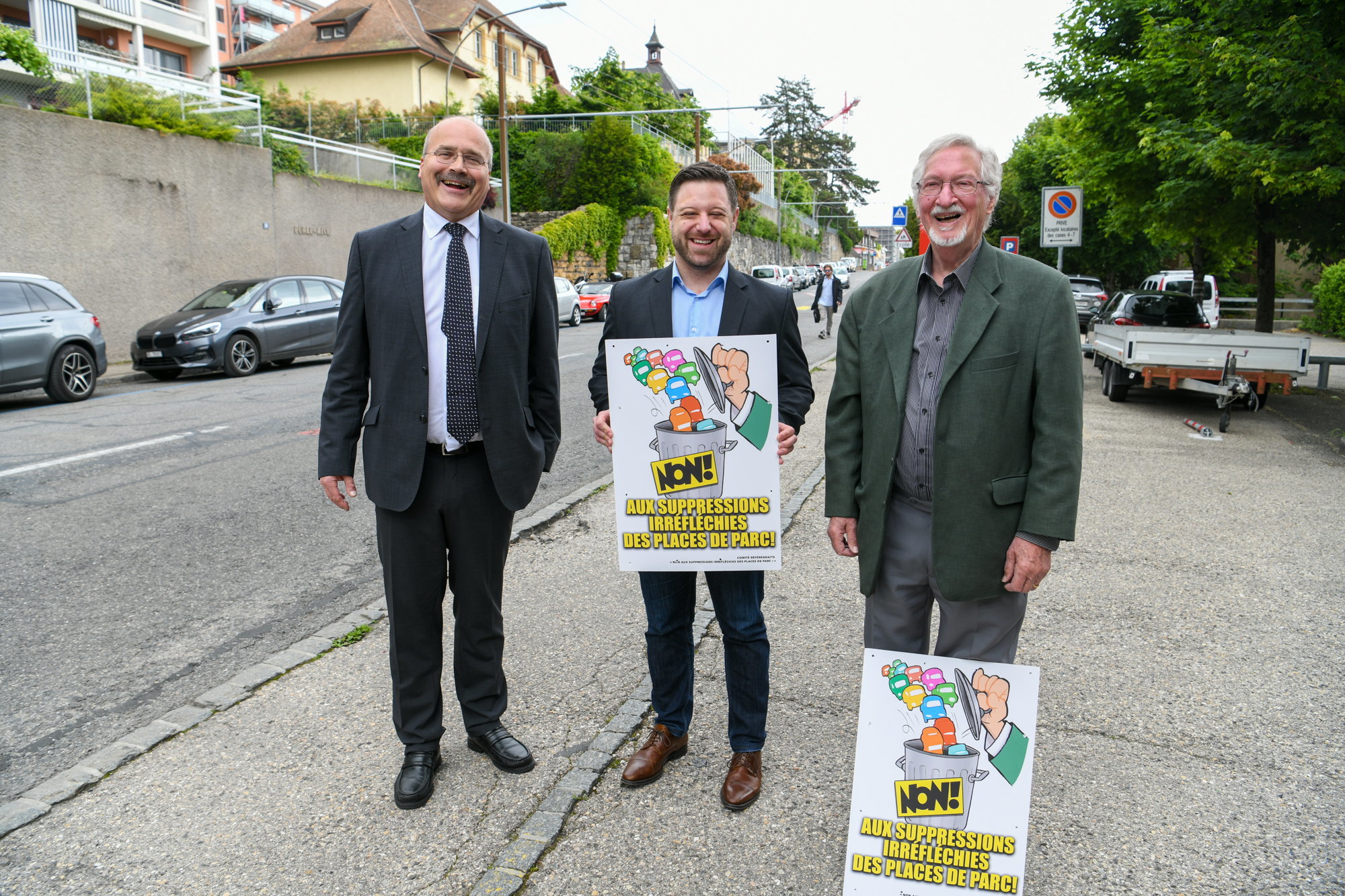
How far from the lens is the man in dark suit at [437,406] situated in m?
3.14

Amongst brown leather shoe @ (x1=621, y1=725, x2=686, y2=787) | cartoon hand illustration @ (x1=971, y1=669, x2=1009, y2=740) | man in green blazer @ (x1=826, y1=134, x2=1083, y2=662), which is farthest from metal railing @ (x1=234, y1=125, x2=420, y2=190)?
cartoon hand illustration @ (x1=971, y1=669, x2=1009, y2=740)

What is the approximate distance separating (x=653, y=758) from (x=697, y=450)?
3.63 feet

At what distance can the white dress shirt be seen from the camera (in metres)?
3.18

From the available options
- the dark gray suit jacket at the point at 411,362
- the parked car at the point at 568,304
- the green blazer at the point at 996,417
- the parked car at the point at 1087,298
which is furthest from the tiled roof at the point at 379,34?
the green blazer at the point at 996,417

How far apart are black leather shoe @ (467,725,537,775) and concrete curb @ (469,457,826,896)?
155 mm

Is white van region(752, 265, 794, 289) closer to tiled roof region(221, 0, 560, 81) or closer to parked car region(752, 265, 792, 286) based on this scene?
parked car region(752, 265, 792, 286)

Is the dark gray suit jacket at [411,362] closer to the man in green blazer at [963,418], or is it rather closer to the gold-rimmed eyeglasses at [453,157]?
the gold-rimmed eyeglasses at [453,157]

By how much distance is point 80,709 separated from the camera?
13.0ft

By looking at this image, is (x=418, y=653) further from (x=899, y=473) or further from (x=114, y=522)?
(x=114, y=522)

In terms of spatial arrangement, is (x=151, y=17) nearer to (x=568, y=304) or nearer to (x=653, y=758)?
(x=568, y=304)

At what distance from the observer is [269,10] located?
7069cm

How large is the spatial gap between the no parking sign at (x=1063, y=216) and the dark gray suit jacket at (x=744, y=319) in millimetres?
13126

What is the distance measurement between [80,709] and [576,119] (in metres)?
42.7

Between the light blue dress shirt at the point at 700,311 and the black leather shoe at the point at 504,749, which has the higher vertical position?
the light blue dress shirt at the point at 700,311
